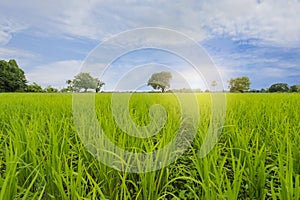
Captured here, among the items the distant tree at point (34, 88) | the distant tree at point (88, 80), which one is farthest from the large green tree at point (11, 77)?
the distant tree at point (88, 80)

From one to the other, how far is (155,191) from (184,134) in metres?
1.38

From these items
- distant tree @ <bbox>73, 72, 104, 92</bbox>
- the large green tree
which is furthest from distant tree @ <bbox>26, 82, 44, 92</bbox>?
distant tree @ <bbox>73, 72, 104, 92</bbox>

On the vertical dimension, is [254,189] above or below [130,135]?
below

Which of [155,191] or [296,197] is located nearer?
[296,197]

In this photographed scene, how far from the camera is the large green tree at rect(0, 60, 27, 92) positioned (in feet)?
108

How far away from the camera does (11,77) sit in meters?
33.3

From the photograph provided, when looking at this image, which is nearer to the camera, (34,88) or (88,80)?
(88,80)

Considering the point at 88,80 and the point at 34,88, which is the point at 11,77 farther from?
the point at 88,80

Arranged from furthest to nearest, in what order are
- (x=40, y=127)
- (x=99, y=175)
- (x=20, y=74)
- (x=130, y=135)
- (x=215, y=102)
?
(x=20, y=74), (x=215, y=102), (x=40, y=127), (x=130, y=135), (x=99, y=175)

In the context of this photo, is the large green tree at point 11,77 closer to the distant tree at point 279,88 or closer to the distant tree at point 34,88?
the distant tree at point 34,88

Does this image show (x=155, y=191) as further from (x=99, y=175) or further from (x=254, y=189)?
(x=254, y=189)

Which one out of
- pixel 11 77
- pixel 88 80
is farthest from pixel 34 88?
pixel 88 80

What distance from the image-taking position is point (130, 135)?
1848 mm

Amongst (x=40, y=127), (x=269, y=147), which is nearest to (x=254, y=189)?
(x=269, y=147)
